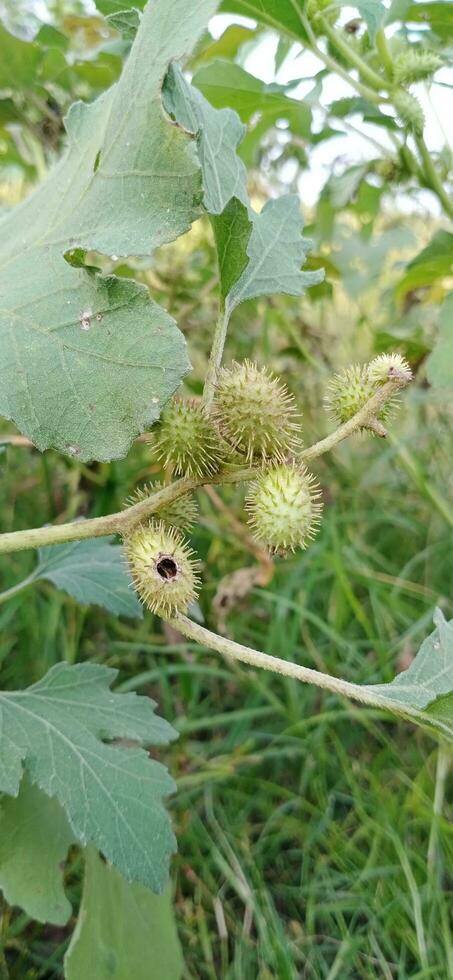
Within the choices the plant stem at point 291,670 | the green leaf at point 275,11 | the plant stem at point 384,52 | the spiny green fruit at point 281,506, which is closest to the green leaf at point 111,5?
the green leaf at point 275,11

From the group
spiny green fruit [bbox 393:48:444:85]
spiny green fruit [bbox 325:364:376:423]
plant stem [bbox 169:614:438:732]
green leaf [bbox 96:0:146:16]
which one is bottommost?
plant stem [bbox 169:614:438:732]

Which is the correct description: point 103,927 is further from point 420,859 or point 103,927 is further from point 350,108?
point 350,108

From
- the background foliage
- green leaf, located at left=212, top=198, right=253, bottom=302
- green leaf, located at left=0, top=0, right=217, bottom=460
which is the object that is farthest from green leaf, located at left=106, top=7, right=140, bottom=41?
green leaf, located at left=212, top=198, right=253, bottom=302

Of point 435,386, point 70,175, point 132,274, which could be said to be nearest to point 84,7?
point 132,274

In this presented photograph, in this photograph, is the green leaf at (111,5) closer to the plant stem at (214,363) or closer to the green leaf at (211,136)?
the green leaf at (211,136)

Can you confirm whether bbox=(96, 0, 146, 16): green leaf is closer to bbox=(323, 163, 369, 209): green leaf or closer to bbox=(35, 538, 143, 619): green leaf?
bbox=(323, 163, 369, 209): green leaf

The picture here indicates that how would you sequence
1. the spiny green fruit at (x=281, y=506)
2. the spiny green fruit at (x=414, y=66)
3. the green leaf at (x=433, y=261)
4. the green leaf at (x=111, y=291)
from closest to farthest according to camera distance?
the green leaf at (x=111, y=291), the spiny green fruit at (x=281, y=506), the spiny green fruit at (x=414, y=66), the green leaf at (x=433, y=261)
